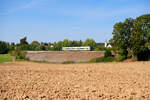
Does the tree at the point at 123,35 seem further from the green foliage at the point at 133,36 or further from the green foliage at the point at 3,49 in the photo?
the green foliage at the point at 3,49

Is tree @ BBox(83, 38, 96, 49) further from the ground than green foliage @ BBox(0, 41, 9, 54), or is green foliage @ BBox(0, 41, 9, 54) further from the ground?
tree @ BBox(83, 38, 96, 49)

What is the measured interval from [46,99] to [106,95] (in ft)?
8.36

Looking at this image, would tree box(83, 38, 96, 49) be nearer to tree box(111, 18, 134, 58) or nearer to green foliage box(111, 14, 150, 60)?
green foliage box(111, 14, 150, 60)

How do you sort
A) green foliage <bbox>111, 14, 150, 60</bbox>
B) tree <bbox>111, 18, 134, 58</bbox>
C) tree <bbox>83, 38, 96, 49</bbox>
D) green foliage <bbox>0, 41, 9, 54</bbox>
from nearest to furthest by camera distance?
green foliage <bbox>111, 14, 150, 60</bbox> → tree <bbox>111, 18, 134, 58</bbox> → green foliage <bbox>0, 41, 9, 54</bbox> → tree <bbox>83, 38, 96, 49</bbox>

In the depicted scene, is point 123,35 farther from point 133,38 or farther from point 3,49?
point 3,49

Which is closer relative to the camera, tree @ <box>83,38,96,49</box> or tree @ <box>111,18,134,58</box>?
tree @ <box>111,18,134,58</box>

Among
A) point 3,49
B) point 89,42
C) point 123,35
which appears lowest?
point 3,49

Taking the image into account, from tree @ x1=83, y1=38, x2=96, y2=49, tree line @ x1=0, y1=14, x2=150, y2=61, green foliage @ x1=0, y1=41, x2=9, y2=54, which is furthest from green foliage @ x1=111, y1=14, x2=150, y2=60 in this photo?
green foliage @ x1=0, y1=41, x2=9, y2=54

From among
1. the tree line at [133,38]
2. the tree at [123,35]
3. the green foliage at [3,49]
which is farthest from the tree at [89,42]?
the tree at [123,35]

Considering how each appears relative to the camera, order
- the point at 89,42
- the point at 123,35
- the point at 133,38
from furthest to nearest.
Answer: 1. the point at 89,42
2. the point at 123,35
3. the point at 133,38

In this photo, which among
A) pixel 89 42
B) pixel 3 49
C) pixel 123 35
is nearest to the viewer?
pixel 123 35

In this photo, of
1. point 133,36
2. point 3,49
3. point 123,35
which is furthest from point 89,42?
point 133,36

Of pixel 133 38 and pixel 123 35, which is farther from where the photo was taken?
pixel 123 35

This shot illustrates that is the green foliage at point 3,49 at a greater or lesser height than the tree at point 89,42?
lesser
